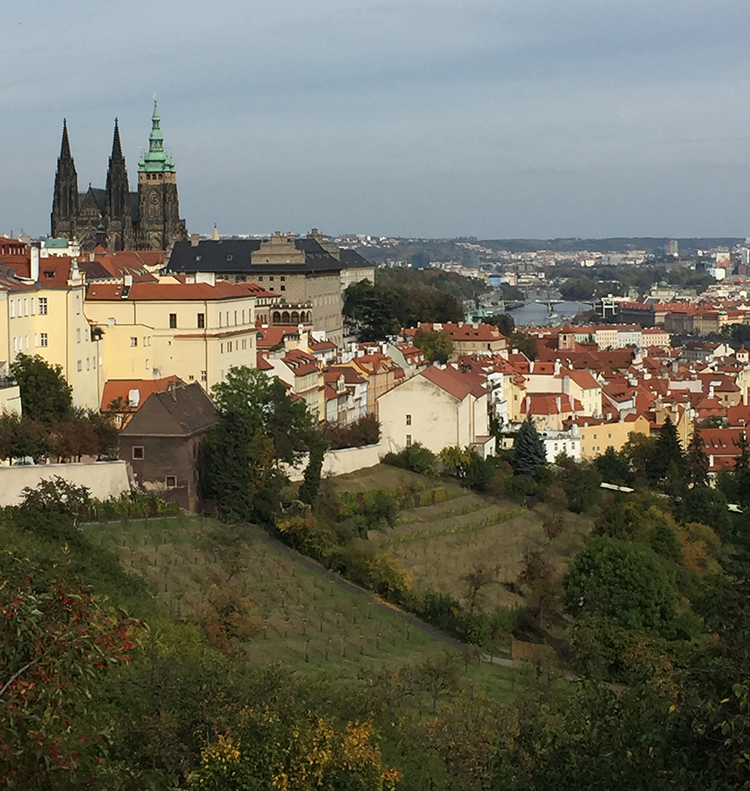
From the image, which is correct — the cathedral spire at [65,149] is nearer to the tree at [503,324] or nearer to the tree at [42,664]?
the tree at [503,324]

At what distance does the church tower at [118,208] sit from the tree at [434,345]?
33848 mm

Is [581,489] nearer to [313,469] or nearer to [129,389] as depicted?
[313,469]

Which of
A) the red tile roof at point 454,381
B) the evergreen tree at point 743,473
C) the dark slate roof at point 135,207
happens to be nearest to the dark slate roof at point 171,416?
the red tile roof at point 454,381

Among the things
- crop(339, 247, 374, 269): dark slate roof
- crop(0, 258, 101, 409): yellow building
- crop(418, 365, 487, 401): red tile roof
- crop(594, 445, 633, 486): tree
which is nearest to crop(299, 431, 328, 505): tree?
crop(0, 258, 101, 409): yellow building

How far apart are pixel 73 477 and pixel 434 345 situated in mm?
36503

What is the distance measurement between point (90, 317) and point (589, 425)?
24.6 meters

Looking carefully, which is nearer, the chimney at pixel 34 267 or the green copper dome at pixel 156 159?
the chimney at pixel 34 267

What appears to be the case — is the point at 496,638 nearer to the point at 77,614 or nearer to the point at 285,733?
the point at 285,733

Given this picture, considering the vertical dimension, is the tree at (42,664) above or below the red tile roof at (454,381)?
above

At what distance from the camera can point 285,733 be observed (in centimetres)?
1620

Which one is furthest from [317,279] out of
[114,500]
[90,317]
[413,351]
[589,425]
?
[114,500]

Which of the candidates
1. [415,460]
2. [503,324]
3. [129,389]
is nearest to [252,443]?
[129,389]

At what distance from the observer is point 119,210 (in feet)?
330

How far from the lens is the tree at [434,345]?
67438mm
